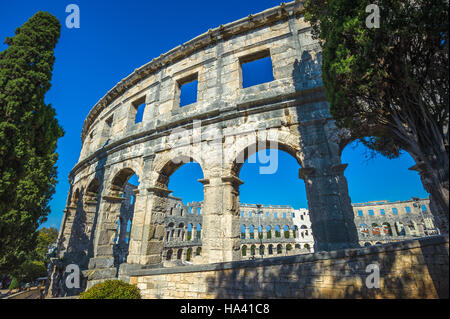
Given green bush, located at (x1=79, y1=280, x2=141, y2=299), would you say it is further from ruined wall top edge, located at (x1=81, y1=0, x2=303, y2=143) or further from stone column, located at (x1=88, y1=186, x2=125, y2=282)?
ruined wall top edge, located at (x1=81, y1=0, x2=303, y2=143)

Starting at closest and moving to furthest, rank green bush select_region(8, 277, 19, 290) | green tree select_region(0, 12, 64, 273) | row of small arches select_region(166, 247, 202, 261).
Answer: green tree select_region(0, 12, 64, 273)
green bush select_region(8, 277, 19, 290)
row of small arches select_region(166, 247, 202, 261)

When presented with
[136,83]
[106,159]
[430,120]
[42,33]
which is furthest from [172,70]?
[430,120]

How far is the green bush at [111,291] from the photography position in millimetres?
4348

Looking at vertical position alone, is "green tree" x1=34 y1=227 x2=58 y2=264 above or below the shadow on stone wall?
above

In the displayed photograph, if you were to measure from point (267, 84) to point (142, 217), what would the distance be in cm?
642

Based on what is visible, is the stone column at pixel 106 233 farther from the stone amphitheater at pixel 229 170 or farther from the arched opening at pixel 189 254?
the arched opening at pixel 189 254

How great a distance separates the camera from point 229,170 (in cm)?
657

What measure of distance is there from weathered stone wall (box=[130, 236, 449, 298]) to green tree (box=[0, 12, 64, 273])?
4908mm

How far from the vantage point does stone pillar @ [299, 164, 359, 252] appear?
16.5 feet

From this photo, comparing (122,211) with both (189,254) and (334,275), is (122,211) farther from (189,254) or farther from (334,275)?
(334,275)

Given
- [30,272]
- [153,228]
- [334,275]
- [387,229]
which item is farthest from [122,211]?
[387,229]

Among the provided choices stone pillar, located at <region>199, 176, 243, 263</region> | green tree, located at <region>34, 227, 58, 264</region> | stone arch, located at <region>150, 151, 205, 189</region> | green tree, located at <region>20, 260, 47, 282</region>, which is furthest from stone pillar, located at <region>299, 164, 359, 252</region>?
green tree, located at <region>34, 227, 58, 264</region>

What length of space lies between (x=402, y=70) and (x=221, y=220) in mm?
5170

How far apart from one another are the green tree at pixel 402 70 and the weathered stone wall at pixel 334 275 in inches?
32.3
